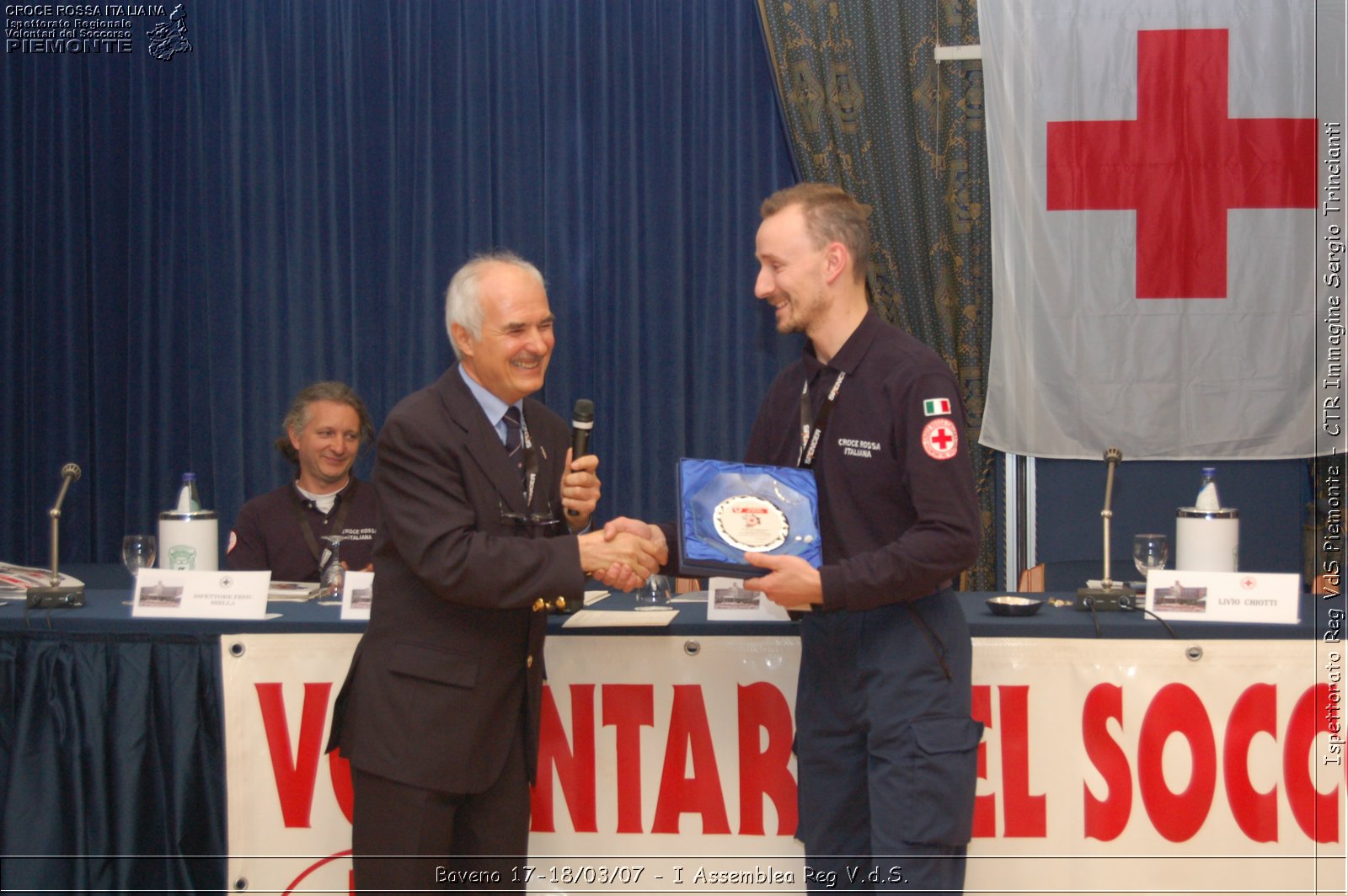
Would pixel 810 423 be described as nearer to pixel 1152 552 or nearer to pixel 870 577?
pixel 870 577

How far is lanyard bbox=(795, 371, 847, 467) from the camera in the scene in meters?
1.98

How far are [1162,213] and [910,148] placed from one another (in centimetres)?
94

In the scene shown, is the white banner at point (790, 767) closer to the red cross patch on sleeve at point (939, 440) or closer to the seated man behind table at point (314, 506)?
the red cross patch on sleeve at point (939, 440)

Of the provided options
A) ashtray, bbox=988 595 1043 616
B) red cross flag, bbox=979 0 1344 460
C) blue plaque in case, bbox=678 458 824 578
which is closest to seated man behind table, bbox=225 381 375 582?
blue plaque in case, bbox=678 458 824 578

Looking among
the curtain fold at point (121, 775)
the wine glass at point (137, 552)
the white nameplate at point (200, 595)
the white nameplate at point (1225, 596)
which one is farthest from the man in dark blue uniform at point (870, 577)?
the wine glass at point (137, 552)

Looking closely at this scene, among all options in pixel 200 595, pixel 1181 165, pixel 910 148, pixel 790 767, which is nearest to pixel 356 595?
pixel 200 595

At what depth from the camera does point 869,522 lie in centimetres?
194

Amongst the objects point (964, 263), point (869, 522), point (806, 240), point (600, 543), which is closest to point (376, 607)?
point (600, 543)

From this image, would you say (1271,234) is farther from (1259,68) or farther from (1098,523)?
(1098,523)

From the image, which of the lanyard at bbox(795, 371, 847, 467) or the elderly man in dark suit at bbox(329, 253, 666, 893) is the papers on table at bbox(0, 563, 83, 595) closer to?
the elderly man in dark suit at bbox(329, 253, 666, 893)

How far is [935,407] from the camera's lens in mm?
1851

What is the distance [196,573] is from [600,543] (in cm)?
118

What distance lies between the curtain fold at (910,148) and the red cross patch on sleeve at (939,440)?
252 cm

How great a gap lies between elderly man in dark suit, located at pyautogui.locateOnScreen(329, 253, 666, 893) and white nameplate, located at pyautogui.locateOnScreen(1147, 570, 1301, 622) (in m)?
1.22
